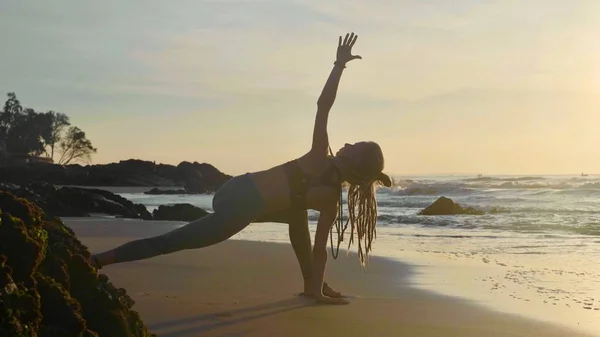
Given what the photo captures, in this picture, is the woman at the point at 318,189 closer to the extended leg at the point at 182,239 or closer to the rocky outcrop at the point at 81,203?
the extended leg at the point at 182,239

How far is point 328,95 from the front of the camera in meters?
5.46

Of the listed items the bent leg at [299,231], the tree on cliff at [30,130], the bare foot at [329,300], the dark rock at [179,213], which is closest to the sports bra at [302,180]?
the bent leg at [299,231]

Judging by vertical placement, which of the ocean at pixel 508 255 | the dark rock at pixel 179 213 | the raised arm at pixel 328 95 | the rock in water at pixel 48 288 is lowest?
the ocean at pixel 508 255

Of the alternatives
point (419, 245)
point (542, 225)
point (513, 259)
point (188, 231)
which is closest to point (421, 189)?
point (542, 225)

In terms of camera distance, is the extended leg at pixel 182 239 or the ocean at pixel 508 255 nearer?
the extended leg at pixel 182 239

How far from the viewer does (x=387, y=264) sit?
925 cm

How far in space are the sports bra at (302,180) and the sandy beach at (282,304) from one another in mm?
827

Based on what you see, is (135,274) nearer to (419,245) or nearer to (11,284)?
(11,284)

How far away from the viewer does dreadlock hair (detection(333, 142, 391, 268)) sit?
544 cm

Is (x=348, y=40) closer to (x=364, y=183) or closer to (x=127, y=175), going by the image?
(x=364, y=183)

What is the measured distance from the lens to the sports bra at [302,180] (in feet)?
17.6

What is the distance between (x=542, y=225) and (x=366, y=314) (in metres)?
11.7

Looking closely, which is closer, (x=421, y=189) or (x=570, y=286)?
(x=570, y=286)

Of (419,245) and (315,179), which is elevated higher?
(315,179)
